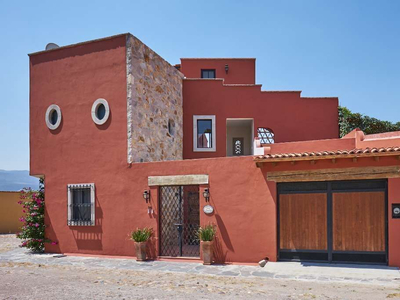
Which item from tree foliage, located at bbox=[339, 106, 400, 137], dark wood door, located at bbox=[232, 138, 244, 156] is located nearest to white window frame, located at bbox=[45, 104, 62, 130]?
dark wood door, located at bbox=[232, 138, 244, 156]

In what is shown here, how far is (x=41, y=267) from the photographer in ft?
32.1

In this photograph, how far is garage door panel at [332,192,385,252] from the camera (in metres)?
8.86

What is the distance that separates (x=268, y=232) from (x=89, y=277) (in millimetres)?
4493

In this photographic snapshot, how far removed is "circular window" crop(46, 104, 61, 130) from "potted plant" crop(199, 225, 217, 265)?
6.28 m

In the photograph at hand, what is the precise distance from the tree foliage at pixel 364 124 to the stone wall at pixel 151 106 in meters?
11.1

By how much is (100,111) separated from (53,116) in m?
1.99

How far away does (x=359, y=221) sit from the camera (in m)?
9.00

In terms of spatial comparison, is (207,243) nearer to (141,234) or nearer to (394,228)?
(141,234)

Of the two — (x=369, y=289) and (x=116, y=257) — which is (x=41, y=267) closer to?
(x=116, y=257)

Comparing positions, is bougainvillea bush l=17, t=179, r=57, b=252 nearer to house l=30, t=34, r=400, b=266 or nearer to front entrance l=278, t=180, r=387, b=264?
house l=30, t=34, r=400, b=266

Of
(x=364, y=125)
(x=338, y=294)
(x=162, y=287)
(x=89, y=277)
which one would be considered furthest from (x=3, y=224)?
(x=364, y=125)

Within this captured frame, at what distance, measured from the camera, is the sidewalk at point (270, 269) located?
25.6 feet

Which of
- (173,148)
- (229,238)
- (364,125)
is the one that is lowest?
(229,238)

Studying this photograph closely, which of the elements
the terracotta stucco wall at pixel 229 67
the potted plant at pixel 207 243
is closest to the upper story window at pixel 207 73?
the terracotta stucco wall at pixel 229 67
